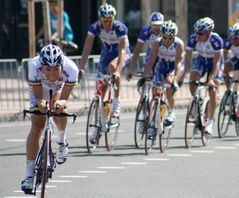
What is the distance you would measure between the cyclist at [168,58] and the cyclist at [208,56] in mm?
331

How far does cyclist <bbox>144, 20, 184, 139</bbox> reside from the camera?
1577 centimetres

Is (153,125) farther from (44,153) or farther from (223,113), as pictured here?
(44,153)

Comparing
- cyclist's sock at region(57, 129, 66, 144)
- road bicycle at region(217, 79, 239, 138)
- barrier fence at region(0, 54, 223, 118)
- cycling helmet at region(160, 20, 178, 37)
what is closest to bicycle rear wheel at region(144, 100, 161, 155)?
cycling helmet at region(160, 20, 178, 37)

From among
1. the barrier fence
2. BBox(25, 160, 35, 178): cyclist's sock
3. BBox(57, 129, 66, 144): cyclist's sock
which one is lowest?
the barrier fence

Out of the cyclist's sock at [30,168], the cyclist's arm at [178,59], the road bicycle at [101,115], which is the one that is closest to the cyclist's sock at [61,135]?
the cyclist's sock at [30,168]

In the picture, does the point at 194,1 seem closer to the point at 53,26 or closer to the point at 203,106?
the point at 53,26

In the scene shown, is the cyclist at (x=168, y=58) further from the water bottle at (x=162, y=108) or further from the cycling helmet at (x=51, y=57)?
the cycling helmet at (x=51, y=57)

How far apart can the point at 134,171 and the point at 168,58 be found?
9.68ft

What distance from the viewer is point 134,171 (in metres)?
13.8

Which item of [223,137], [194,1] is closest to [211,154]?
[223,137]

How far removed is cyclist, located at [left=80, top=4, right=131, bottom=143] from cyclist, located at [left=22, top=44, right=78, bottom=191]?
4.07 meters

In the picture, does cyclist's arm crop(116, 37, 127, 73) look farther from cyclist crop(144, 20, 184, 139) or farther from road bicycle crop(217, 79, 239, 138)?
road bicycle crop(217, 79, 239, 138)

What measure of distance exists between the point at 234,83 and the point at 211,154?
8.95 feet

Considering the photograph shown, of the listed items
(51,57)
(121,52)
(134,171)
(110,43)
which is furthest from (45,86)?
(110,43)
